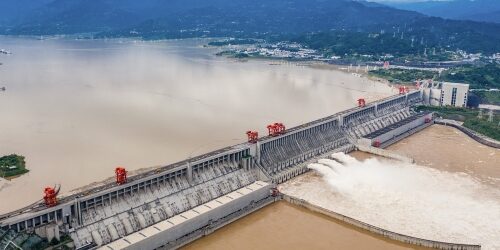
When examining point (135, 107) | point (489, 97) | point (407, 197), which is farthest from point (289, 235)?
point (489, 97)

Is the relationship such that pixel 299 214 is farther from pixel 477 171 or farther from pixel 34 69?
pixel 34 69

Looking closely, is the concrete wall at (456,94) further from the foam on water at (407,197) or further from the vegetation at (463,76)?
the foam on water at (407,197)

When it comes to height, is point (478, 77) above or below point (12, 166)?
above

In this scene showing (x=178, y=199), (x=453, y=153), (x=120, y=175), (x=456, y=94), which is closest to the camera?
(x=120, y=175)

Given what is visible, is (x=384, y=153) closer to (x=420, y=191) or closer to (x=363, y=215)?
(x=420, y=191)

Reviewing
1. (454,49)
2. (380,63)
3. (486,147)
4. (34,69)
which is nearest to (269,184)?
(486,147)

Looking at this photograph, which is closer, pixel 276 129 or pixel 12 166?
pixel 12 166

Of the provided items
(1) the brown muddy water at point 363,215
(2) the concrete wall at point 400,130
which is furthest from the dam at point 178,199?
(2) the concrete wall at point 400,130
